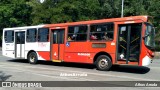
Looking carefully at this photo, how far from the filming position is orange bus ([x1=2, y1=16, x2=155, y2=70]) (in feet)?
46.8

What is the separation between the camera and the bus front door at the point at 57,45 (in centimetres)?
1773

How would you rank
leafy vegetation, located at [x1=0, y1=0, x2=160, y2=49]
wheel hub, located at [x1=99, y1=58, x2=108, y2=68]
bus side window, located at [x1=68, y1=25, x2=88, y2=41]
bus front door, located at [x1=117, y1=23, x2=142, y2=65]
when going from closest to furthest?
bus front door, located at [x1=117, y1=23, x2=142, y2=65] < wheel hub, located at [x1=99, y1=58, x2=108, y2=68] < bus side window, located at [x1=68, y1=25, x2=88, y2=41] < leafy vegetation, located at [x1=0, y1=0, x2=160, y2=49]

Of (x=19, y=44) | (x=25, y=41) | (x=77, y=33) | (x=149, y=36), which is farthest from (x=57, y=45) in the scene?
(x=149, y=36)

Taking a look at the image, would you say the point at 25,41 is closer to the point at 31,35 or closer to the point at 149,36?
the point at 31,35

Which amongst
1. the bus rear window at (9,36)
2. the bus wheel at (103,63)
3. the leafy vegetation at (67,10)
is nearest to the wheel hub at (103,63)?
the bus wheel at (103,63)

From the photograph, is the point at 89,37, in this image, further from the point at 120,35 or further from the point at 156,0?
the point at 156,0

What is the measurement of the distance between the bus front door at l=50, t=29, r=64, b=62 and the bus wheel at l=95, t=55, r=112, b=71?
2887mm

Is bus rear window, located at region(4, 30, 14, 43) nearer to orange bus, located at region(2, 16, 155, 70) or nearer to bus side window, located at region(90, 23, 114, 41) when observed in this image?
orange bus, located at region(2, 16, 155, 70)

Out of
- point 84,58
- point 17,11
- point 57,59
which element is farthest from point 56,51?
point 17,11

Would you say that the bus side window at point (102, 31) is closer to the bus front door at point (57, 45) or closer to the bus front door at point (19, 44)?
the bus front door at point (57, 45)

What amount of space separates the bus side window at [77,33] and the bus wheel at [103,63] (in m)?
1.56

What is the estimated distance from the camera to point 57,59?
58.7ft

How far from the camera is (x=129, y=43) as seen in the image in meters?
14.4

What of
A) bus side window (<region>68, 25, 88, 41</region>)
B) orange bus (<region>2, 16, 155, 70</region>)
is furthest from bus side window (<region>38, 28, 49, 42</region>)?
bus side window (<region>68, 25, 88, 41</region>)
